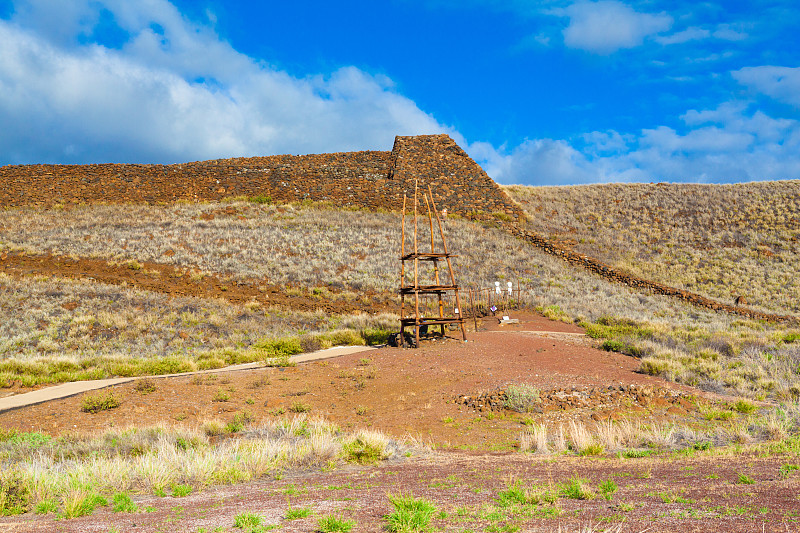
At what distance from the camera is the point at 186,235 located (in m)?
31.1

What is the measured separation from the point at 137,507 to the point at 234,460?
5.23ft

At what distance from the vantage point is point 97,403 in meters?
10.3

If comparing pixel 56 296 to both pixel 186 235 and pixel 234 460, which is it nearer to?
pixel 186 235

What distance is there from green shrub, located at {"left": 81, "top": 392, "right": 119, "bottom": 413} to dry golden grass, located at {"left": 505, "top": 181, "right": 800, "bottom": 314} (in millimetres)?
30536

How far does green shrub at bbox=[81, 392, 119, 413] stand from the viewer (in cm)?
1027

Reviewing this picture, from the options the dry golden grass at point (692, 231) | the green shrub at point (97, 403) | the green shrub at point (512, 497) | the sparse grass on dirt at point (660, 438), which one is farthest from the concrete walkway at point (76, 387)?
the dry golden grass at point (692, 231)

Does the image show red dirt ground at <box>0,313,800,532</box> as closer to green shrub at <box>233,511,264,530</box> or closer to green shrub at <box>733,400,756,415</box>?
green shrub at <box>233,511,264,530</box>

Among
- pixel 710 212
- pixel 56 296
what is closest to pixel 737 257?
pixel 710 212

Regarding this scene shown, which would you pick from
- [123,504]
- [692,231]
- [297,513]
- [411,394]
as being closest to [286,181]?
[411,394]

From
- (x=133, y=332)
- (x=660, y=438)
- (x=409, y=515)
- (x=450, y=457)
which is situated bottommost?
(x=450, y=457)

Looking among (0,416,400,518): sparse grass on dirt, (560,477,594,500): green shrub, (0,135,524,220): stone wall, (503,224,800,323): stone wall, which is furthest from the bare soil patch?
(0,135,524,220): stone wall

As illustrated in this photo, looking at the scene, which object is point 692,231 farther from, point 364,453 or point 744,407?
point 364,453

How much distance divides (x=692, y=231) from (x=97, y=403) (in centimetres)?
4221

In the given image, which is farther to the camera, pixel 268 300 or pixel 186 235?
pixel 186 235
